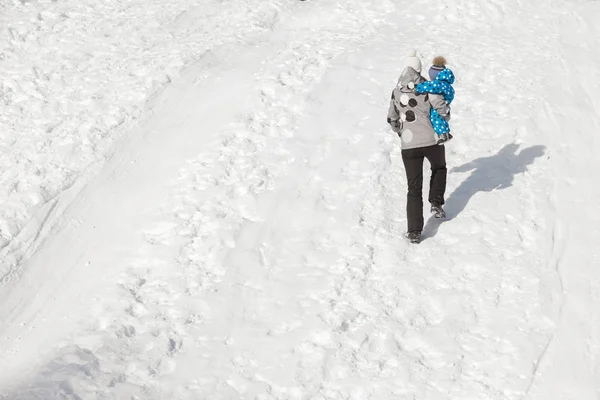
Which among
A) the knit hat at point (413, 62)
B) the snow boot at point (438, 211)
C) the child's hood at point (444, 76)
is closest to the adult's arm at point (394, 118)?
the knit hat at point (413, 62)

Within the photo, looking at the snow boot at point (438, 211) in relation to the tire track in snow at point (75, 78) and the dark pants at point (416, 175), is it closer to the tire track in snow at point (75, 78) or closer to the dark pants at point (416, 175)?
the dark pants at point (416, 175)

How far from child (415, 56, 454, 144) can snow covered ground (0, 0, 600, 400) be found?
1.26m

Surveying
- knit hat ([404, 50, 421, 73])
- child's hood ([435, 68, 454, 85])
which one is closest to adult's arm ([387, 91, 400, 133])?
knit hat ([404, 50, 421, 73])

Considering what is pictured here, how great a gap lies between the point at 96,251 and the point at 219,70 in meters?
5.01

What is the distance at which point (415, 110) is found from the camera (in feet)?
25.8

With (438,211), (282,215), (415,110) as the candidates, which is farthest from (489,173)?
(282,215)

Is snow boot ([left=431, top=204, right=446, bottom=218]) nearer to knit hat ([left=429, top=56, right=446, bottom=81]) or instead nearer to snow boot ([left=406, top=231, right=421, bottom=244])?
snow boot ([left=406, top=231, right=421, bottom=244])

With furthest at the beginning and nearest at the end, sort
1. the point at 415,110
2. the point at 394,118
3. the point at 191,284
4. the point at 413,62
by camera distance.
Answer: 1. the point at 394,118
2. the point at 415,110
3. the point at 413,62
4. the point at 191,284

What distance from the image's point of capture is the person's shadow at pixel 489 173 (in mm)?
8914

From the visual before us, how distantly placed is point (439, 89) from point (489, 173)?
7.46ft

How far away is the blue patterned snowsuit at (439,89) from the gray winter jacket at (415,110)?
0.04 m

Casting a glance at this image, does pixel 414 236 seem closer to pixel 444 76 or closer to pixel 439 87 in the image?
pixel 439 87

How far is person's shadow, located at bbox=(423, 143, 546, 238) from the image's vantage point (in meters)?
8.91

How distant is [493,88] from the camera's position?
462 inches
